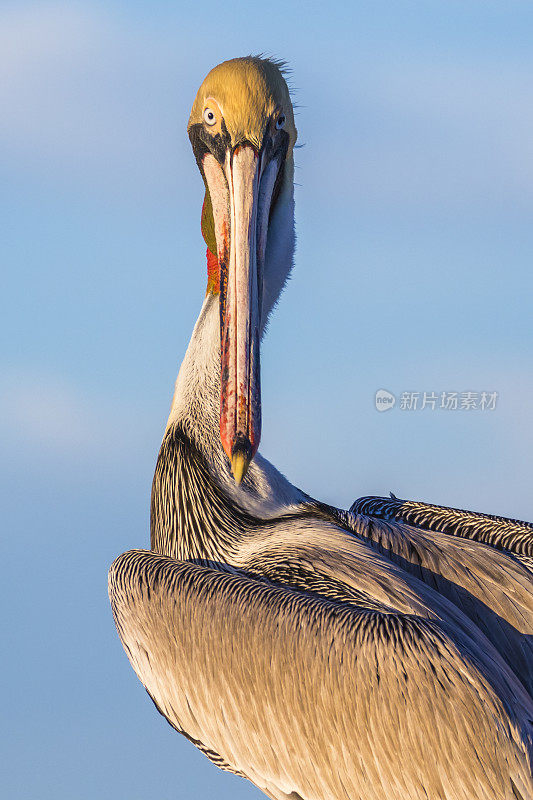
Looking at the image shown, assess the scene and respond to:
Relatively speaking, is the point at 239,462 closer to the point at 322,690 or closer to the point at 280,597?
the point at 280,597

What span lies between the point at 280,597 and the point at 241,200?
1857 mm

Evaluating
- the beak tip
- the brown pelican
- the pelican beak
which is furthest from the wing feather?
the pelican beak

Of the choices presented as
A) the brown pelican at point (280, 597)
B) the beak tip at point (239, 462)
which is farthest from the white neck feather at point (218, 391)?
the beak tip at point (239, 462)

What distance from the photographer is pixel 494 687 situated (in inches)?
158

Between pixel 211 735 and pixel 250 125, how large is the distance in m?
2.75

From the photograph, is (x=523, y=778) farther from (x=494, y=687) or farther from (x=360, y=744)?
(x=360, y=744)

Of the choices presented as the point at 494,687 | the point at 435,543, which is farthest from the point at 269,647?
the point at 435,543

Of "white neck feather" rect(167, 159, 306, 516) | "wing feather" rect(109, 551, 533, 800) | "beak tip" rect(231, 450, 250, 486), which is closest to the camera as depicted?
"wing feather" rect(109, 551, 533, 800)

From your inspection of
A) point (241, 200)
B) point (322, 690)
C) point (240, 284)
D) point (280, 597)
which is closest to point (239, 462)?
point (280, 597)

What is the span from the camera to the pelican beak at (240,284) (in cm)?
488

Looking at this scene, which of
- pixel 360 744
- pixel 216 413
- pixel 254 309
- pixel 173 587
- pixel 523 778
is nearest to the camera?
pixel 523 778

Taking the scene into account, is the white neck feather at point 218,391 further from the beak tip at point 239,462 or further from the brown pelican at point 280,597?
the beak tip at point 239,462

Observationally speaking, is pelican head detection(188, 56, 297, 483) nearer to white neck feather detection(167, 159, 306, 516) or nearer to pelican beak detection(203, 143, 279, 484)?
pelican beak detection(203, 143, 279, 484)

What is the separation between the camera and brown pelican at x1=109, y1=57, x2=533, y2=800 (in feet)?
13.3
